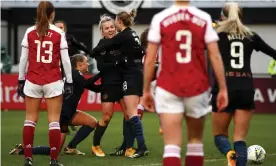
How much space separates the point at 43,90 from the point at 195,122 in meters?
3.15

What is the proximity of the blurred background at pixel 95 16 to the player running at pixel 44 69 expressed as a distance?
20.4 metres

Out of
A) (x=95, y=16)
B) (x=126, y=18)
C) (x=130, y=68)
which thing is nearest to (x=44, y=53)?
(x=126, y=18)

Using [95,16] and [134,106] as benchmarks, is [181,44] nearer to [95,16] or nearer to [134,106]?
[134,106]

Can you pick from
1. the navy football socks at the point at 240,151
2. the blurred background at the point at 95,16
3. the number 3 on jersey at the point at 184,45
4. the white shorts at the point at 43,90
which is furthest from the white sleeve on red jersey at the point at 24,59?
the blurred background at the point at 95,16

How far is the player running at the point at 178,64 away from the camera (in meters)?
6.97

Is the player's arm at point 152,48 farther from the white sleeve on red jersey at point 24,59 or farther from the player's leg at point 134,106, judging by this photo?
the player's leg at point 134,106

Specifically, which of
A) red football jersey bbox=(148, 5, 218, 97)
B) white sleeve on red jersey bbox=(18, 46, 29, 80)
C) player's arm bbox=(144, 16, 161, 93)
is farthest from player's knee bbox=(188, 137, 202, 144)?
white sleeve on red jersey bbox=(18, 46, 29, 80)

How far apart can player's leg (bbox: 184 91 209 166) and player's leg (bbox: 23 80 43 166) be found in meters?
3.09

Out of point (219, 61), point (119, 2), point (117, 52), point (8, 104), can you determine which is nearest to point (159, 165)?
point (117, 52)

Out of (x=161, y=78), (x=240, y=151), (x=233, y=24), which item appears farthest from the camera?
(x=240, y=151)

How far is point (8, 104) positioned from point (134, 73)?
38.5ft

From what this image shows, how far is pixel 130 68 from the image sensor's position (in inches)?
455

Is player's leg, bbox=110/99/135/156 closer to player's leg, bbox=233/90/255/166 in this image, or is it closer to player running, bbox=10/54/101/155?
player running, bbox=10/54/101/155

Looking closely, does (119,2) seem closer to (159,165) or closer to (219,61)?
(159,165)
